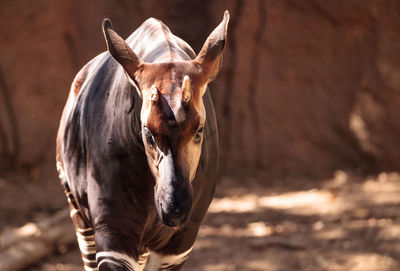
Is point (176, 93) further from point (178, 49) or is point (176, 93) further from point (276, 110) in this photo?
point (276, 110)

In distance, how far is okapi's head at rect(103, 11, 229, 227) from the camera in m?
2.27

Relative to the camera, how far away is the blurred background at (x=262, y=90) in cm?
636

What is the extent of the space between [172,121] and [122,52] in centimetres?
36

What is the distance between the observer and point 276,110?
671cm

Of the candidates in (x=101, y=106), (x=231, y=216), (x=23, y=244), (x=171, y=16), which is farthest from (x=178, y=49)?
(x=171, y=16)

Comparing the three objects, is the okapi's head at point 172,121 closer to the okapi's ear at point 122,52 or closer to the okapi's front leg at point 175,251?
the okapi's ear at point 122,52

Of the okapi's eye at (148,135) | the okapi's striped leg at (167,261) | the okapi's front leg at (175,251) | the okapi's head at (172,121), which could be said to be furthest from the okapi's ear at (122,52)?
the okapi's striped leg at (167,261)

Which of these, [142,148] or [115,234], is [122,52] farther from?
[115,234]

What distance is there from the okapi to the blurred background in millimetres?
2996

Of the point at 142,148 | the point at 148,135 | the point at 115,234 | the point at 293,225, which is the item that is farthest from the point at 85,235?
the point at 293,225

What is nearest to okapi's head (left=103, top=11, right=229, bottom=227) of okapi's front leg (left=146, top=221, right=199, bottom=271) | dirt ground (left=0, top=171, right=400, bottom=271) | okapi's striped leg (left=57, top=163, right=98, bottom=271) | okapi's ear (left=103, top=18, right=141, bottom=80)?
okapi's ear (left=103, top=18, right=141, bottom=80)

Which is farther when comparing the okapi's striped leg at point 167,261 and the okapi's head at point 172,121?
the okapi's striped leg at point 167,261

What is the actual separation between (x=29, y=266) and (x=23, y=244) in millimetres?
164

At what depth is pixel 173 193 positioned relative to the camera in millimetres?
2264
